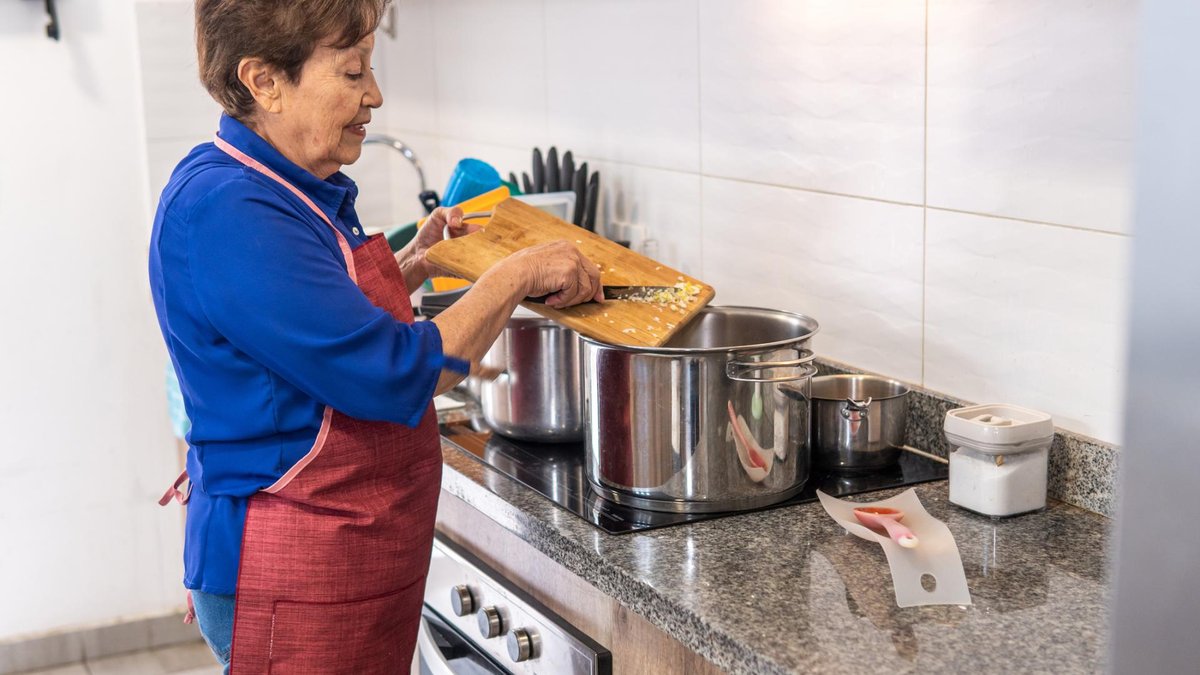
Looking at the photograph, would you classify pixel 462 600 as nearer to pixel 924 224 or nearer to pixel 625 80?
pixel 924 224

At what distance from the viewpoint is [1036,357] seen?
1.35 metres

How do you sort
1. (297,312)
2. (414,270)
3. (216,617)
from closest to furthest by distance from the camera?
1. (297,312)
2. (216,617)
3. (414,270)

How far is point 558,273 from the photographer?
1.27m

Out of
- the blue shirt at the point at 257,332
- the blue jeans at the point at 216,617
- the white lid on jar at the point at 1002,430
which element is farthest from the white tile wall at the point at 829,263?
the blue jeans at the point at 216,617

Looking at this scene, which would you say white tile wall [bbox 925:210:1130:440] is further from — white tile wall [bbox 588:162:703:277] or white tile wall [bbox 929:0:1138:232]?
white tile wall [bbox 588:162:703:277]

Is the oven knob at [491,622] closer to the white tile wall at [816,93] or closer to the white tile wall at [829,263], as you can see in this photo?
the white tile wall at [829,263]

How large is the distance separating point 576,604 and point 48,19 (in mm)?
2094

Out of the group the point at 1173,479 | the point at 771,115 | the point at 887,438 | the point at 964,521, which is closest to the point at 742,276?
the point at 771,115

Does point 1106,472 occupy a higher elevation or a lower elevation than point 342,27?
lower

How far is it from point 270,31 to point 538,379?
606 millimetres

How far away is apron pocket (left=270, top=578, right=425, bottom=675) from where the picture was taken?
1.20 m

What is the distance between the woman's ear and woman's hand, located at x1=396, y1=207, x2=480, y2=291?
0.37m

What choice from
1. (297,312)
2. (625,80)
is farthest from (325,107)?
(625,80)

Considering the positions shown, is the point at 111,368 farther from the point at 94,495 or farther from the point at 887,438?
the point at 887,438
